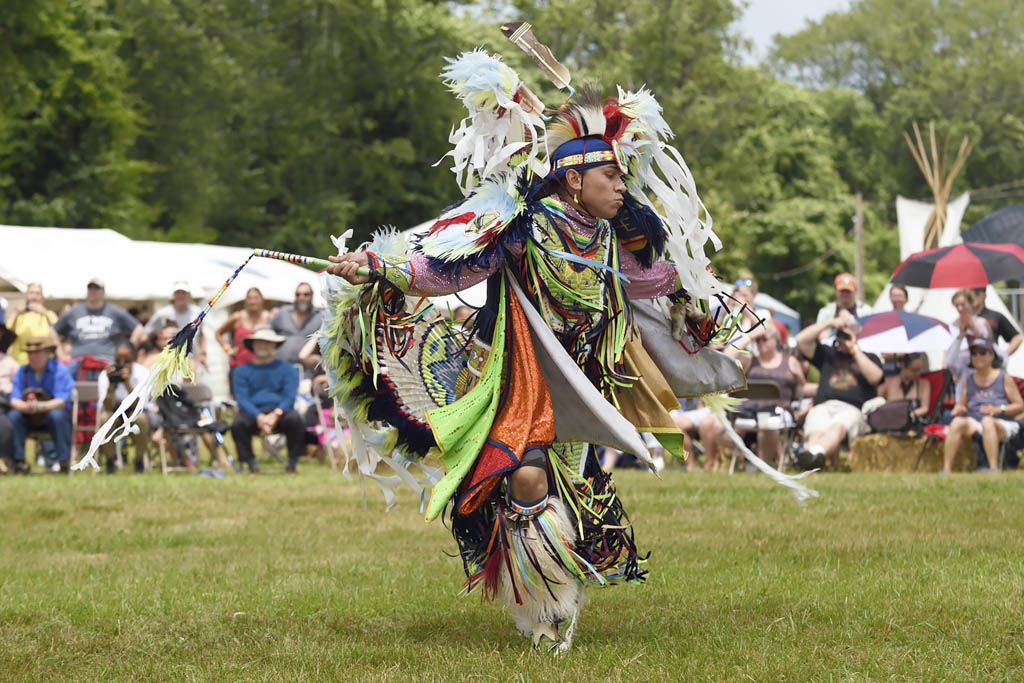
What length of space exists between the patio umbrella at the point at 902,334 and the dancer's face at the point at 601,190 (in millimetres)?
6716

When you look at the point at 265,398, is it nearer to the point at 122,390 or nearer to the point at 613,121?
the point at 122,390

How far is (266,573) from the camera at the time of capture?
21.3 ft

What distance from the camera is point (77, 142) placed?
25.8 meters

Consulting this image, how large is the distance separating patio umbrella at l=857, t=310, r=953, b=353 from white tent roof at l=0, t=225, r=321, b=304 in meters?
8.01

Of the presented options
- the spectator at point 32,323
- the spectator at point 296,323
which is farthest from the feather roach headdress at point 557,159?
the spectator at point 32,323

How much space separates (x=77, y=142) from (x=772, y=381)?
1801 cm

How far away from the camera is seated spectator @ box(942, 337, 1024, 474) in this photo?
413 inches

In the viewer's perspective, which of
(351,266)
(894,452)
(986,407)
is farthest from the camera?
(894,452)

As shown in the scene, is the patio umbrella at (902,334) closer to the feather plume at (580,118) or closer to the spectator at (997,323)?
the spectator at (997,323)

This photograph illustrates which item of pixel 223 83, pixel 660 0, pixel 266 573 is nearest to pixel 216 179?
pixel 223 83

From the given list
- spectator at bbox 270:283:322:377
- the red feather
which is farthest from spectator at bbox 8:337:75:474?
the red feather

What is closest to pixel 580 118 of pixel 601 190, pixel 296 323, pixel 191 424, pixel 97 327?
pixel 601 190

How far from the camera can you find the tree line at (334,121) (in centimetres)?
2558

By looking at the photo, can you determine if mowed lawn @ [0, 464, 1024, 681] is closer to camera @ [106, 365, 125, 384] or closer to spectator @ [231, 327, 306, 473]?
camera @ [106, 365, 125, 384]
